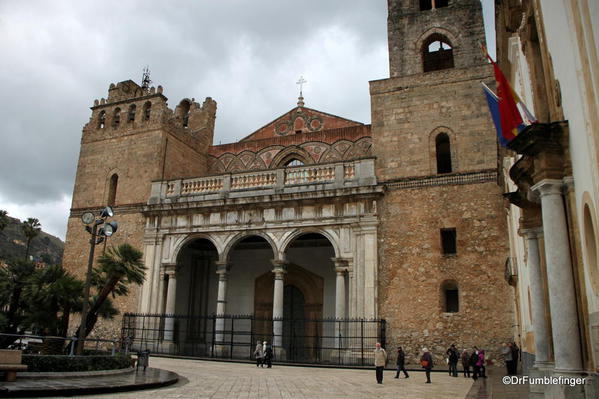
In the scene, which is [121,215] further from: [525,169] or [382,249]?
[525,169]

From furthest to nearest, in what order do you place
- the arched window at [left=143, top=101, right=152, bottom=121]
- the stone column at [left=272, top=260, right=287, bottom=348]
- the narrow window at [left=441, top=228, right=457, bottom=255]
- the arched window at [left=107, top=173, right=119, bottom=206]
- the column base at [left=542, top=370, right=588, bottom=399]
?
the arched window at [left=143, top=101, right=152, bottom=121] → the arched window at [left=107, top=173, right=119, bottom=206] → the stone column at [left=272, top=260, right=287, bottom=348] → the narrow window at [left=441, top=228, right=457, bottom=255] → the column base at [left=542, top=370, right=588, bottom=399]

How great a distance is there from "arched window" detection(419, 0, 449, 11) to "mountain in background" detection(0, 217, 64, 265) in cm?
5284

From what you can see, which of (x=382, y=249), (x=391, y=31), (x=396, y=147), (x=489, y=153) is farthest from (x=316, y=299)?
(x=391, y=31)

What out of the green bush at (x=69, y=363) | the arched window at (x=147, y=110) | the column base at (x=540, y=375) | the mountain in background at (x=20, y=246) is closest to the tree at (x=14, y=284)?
the green bush at (x=69, y=363)

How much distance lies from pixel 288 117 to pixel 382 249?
11381 millimetres

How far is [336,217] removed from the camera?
1850cm

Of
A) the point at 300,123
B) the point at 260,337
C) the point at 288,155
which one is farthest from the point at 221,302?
the point at 300,123

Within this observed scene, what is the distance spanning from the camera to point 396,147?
61.7 ft

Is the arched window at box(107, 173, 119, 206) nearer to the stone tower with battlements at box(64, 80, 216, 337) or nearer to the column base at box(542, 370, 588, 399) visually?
the stone tower with battlements at box(64, 80, 216, 337)

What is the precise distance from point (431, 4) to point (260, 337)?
1602 cm

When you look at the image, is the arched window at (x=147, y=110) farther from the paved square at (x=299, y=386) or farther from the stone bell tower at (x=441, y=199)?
the paved square at (x=299, y=386)

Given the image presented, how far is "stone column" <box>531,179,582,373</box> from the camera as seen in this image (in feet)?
22.1

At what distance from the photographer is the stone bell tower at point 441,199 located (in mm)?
16297

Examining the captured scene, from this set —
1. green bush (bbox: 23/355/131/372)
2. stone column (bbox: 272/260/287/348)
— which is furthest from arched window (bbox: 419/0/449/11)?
green bush (bbox: 23/355/131/372)
